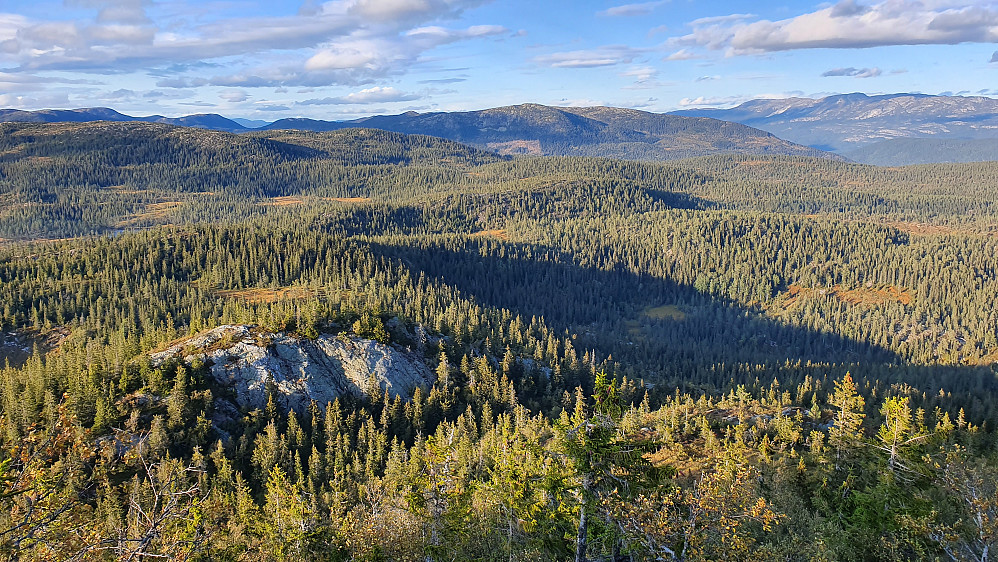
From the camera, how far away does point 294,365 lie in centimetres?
9731

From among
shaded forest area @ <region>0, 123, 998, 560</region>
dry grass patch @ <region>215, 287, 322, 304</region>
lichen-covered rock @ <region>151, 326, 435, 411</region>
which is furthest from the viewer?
dry grass patch @ <region>215, 287, 322, 304</region>

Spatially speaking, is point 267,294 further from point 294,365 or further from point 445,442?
point 445,442

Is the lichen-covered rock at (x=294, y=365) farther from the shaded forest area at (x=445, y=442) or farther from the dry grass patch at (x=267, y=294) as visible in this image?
the dry grass patch at (x=267, y=294)

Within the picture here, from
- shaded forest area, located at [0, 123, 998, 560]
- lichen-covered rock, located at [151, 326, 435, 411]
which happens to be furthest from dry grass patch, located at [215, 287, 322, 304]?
lichen-covered rock, located at [151, 326, 435, 411]

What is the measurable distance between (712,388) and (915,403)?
4138 centimetres

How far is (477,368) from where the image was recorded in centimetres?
11594

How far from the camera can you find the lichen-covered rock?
9150 centimetres

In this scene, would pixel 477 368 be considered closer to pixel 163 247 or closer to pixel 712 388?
pixel 712 388

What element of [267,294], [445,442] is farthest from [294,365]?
[267,294]

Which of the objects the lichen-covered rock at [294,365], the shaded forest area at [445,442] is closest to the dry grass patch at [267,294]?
the shaded forest area at [445,442]

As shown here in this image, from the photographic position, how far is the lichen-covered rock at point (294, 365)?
300 feet

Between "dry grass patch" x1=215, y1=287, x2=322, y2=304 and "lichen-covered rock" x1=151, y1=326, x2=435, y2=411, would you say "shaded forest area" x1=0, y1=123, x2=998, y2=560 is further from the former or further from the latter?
"lichen-covered rock" x1=151, y1=326, x2=435, y2=411

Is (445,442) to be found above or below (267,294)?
above

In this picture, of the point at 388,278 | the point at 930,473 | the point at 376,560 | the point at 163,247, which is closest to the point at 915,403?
the point at 930,473
